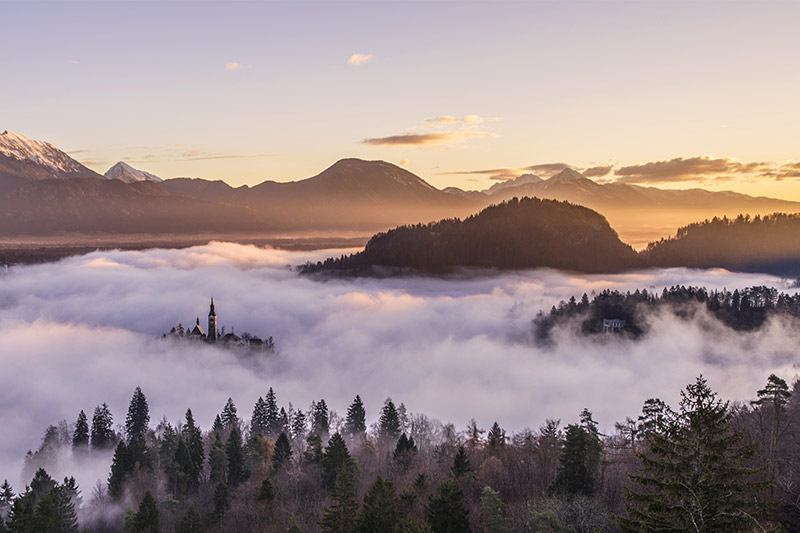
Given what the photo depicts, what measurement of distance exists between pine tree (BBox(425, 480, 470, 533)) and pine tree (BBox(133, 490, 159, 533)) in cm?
3177

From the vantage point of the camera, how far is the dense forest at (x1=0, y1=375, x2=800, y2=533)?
60.4ft

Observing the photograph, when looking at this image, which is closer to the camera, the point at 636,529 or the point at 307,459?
the point at 636,529

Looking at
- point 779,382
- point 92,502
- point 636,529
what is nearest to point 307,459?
point 92,502

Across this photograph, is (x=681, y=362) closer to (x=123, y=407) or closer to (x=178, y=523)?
(x=178, y=523)

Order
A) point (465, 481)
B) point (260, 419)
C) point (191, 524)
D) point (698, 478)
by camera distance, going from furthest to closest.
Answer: point (260, 419)
point (465, 481)
point (191, 524)
point (698, 478)

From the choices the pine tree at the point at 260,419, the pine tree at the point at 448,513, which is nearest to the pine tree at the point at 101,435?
the pine tree at the point at 260,419

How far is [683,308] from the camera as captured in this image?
6407 inches

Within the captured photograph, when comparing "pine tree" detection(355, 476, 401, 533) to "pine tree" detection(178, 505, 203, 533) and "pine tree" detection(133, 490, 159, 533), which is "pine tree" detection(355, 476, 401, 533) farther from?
"pine tree" detection(133, 490, 159, 533)

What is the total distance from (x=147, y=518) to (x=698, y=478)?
52.8 metres

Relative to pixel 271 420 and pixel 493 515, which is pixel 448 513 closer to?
pixel 493 515

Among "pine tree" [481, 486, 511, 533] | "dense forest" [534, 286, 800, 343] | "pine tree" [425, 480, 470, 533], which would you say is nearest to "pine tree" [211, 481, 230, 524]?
Answer: "pine tree" [425, 480, 470, 533]

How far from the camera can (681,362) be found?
15950cm

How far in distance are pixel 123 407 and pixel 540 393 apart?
12429 cm

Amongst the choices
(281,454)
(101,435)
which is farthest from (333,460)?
(101,435)
